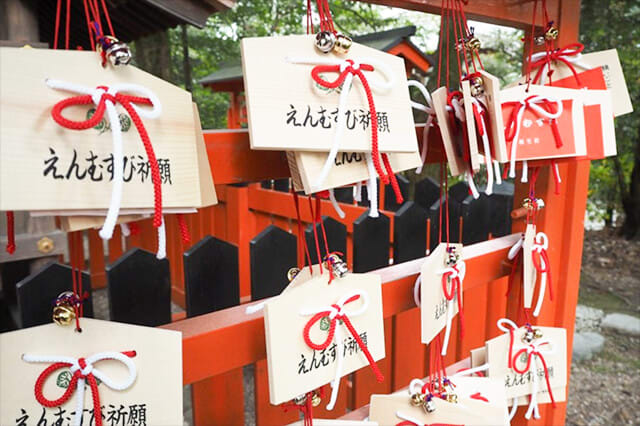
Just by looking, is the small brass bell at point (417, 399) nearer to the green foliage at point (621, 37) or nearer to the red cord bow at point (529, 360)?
the red cord bow at point (529, 360)

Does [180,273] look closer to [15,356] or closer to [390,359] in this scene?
[390,359]

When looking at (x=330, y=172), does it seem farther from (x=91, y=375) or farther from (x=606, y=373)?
→ (x=606, y=373)

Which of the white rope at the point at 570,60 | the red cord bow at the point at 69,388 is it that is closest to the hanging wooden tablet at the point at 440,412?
the red cord bow at the point at 69,388

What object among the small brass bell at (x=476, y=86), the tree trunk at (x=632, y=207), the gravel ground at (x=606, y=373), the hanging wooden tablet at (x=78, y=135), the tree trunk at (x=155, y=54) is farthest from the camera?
the tree trunk at (x=155, y=54)

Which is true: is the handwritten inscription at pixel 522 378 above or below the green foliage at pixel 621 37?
below

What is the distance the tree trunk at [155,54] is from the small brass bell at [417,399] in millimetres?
4724

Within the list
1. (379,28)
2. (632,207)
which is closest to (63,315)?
(632,207)

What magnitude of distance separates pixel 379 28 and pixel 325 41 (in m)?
6.42

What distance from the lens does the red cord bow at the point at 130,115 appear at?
36 centimetres

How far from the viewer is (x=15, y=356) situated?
421 millimetres

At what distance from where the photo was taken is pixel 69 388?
431 mm

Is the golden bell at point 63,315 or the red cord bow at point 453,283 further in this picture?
the red cord bow at point 453,283

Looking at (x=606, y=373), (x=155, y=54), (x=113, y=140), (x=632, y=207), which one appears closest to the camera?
(x=113, y=140)


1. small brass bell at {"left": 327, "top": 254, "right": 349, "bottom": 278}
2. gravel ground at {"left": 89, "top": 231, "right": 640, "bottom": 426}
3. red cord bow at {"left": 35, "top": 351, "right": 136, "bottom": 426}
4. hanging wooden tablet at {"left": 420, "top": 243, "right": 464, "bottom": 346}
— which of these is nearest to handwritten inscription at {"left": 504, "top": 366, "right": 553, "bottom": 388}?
hanging wooden tablet at {"left": 420, "top": 243, "right": 464, "bottom": 346}
